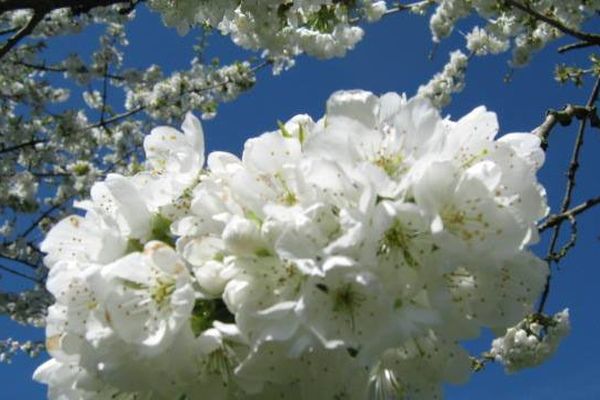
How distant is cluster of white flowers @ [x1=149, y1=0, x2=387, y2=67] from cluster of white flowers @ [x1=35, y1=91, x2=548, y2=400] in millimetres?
3164

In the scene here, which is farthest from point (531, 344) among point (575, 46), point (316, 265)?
point (316, 265)

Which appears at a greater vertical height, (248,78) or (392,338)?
(248,78)

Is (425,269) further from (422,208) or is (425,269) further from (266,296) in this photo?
(266,296)

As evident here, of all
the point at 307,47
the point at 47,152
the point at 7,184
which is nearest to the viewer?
the point at 307,47

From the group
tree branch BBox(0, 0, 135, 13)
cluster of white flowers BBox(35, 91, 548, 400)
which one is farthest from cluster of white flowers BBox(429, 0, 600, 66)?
cluster of white flowers BBox(35, 91, 548, 400)

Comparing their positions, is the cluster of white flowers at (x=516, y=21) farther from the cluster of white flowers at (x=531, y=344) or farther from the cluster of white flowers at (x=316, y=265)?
the cluster of white flowers at (x=316, y=265)

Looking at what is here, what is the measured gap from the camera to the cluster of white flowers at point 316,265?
1144 mm

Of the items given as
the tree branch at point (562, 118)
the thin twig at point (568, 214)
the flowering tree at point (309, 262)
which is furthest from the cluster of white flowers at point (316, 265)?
the thin twig at point (568, 214)

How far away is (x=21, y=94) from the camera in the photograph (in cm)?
1041

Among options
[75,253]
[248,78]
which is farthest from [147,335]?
[248,78]

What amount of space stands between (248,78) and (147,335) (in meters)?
10.5

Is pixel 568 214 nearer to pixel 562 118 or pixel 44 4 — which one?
pixel 562 118

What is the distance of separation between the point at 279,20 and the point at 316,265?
4328 millimetres

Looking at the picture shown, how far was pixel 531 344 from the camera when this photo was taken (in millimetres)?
5695
